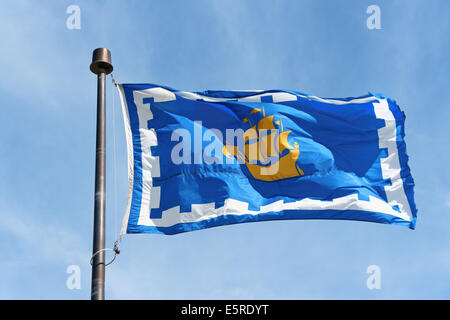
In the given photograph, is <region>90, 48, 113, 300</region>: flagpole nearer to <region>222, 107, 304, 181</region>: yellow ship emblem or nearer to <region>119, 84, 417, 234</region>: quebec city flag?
<region>119, 84, 417, 234</region>: quebec city flag

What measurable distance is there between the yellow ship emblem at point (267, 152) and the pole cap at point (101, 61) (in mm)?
3520

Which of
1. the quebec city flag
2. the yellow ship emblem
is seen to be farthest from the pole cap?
the yellow ship emblem

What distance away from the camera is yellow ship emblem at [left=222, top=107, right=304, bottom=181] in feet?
42.2

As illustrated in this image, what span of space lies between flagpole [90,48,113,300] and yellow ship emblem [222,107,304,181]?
3.55 metres

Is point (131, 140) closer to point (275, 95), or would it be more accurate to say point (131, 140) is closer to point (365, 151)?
point (275, 95)

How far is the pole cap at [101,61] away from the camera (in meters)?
10.3

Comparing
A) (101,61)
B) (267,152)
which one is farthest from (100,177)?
(267,152)

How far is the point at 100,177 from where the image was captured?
9.33 m

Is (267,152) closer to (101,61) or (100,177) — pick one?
(101,61)

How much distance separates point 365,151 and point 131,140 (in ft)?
16.9

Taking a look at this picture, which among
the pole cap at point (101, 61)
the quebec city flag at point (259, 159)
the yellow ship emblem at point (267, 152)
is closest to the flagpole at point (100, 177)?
the pole cap at point (101, 61)

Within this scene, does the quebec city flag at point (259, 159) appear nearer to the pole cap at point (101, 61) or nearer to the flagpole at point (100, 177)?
the flagpole at point (100, 177)

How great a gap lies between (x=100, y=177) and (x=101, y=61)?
2.13 meters
